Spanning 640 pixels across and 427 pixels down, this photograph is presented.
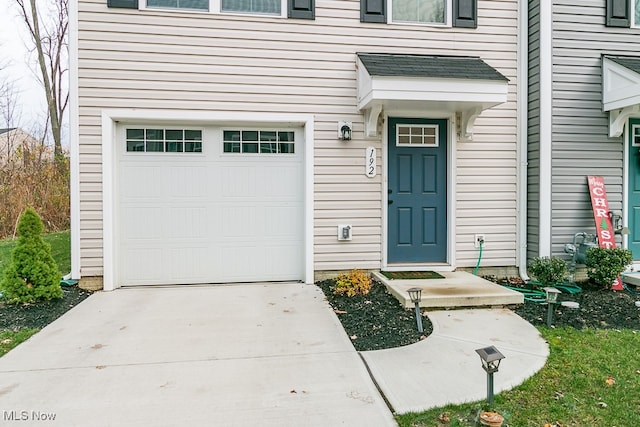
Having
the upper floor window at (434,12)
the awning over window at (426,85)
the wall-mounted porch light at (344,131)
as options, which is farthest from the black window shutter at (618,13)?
the wall-mounted porch light at (344,131)

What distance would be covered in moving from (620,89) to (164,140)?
5.53m

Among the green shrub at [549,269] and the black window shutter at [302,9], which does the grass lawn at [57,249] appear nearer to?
the black window shutter at [302,9]

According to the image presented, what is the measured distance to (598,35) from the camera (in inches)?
207

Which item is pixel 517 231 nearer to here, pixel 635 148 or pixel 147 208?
pixel 635 148

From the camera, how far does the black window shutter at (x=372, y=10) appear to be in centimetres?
514

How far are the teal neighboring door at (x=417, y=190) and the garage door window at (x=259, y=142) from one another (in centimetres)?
132

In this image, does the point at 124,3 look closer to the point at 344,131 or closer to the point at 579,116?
the point at 344,131

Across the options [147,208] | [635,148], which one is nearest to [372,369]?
[147,208]

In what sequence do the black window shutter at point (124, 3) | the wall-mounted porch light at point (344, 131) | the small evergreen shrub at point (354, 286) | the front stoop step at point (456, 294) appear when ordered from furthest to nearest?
the wall-mounted porch light at point (344, 131) < the black window shutter at point (124, 3) < the small evergreen shrub at point (354, 286) < the front stoop step at point (456, 294)

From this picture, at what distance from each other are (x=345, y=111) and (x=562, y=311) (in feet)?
10.6

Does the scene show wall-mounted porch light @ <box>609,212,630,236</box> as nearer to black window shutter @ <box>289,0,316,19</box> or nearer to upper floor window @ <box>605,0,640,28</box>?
upper floor window @ <box>605,0,640,28</box>

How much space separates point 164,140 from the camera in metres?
5.03

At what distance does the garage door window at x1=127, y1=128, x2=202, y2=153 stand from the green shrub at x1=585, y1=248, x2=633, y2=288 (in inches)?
193

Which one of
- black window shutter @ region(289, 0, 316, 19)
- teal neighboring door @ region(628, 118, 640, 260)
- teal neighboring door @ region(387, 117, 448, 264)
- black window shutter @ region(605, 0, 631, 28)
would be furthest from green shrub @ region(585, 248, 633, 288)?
black window shutter @ region(289, 0, 316, 19)
